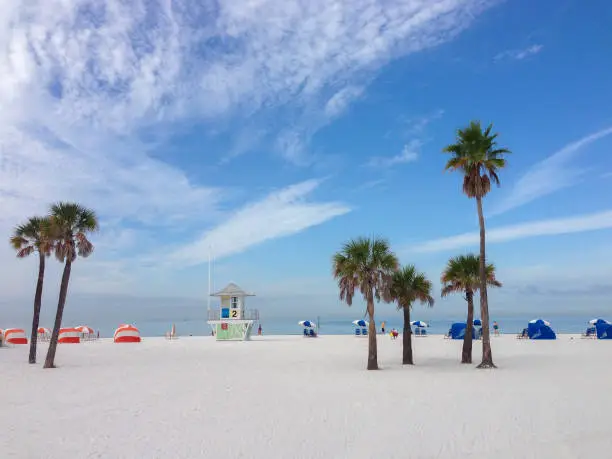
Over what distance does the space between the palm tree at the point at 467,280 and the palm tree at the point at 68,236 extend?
19.0 meters

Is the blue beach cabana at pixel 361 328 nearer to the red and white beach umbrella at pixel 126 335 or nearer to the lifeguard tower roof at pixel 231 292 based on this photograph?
the lifeguard tower roof at pixel 231 292

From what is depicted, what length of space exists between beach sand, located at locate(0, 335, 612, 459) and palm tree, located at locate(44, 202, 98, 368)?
14.5 ft

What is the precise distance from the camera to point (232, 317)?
2130 inches

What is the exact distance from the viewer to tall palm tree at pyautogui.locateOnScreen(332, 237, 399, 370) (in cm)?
2319

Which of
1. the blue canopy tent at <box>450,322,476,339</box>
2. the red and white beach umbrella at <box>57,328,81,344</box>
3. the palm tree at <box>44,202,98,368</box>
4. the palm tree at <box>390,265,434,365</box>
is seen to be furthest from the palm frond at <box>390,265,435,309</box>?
the red and white beach umbrella at <box>57,328,81,344</box>

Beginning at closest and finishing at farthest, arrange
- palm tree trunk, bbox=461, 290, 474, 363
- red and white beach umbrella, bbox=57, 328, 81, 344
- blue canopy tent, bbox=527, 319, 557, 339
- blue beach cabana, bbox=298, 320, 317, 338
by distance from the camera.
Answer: palm tree trunk, bbox=461, 290, 474, 363, blue canopy tent, bbox=527, 319, 557, 339, red and white beach umbrella, bbox=57, 328, 81, 344, blue beach cabana, bbox=298, 320, 317, 338

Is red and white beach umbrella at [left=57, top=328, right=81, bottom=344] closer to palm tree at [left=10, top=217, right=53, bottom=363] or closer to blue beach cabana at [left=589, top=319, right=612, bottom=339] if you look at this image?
palm tree at [left=10, top=217, right=53, bottom=363]

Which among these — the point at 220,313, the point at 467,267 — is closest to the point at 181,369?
the point at 467,267

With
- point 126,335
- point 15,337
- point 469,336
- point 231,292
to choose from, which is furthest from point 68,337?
point 469,336

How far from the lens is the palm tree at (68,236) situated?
25.7 m

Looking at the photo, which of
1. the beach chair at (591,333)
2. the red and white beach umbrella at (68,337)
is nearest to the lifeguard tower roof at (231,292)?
the red and white beach umbrella at (68,337)

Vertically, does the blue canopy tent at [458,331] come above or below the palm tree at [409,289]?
below

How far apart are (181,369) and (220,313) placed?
3080 centimetres

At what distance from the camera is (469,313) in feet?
85.5
